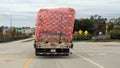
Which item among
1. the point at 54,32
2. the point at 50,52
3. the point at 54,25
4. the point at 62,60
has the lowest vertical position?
the point at 62,60

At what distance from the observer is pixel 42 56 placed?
26422mm

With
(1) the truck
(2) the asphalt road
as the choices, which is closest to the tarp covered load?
(1) the truck

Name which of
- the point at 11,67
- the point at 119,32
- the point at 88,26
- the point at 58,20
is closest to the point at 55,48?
the point at 58,20

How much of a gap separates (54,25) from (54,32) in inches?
21.4

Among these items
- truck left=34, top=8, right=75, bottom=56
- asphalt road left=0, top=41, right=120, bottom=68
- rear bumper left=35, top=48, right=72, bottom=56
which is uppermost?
truck left=34, top=8, right=75, bottom=56

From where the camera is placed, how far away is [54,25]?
25.4 meters

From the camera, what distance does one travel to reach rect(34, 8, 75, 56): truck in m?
24.4

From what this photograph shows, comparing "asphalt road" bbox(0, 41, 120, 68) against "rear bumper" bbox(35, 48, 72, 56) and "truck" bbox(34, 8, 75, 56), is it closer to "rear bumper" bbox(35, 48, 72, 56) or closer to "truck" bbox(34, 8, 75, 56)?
"rear bumper" bbox(35, 48, 72, 56)

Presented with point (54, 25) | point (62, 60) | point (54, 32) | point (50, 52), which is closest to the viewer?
point (62, 60)

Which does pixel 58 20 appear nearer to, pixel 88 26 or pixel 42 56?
pixel 42 56

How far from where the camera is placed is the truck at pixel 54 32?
24414 millimetres

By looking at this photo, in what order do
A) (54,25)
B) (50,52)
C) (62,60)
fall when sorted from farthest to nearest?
(54,25) → (50,52) → (62,60)

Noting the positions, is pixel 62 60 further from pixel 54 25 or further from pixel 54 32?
pixel 54 25

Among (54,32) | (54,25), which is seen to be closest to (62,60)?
(54,32)
